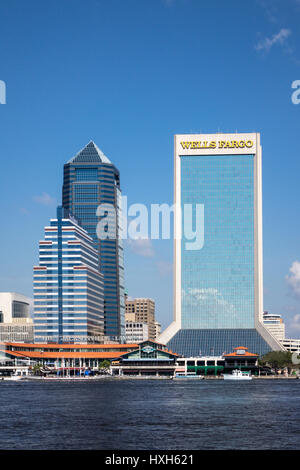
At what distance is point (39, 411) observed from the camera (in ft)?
381

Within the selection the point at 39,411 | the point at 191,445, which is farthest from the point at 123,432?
the point at 39,411

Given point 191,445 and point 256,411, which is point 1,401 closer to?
point 256,411

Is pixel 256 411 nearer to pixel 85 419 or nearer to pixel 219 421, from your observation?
pixel 219 421

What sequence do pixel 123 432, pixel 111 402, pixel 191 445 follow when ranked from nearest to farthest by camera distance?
pixel 191 445
pixel 123 432
pixel 111 402

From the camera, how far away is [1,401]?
141125mm
